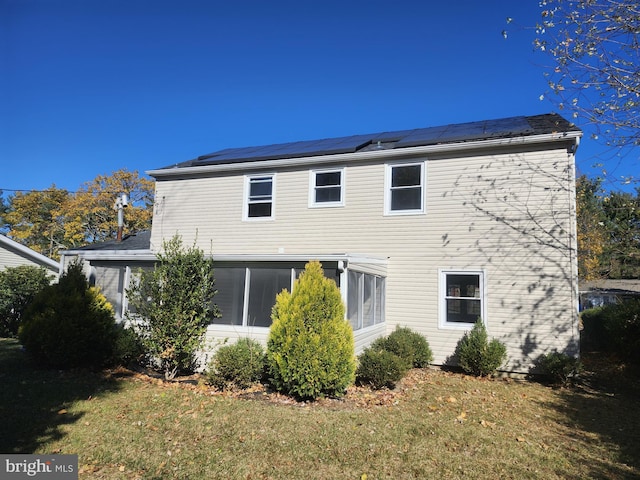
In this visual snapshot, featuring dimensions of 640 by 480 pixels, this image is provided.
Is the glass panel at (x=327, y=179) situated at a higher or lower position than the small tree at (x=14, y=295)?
higher

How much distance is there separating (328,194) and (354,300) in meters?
4.15

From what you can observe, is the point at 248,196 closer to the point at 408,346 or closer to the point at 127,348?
the point at 127,348

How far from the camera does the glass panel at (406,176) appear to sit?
1097 centimetres

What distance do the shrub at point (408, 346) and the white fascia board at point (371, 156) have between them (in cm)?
492

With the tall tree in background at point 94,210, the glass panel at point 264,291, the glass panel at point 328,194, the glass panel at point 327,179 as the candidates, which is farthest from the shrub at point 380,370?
the tall tree in background at point 94,210

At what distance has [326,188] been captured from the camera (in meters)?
11.8

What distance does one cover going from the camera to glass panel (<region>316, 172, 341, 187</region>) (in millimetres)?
11766

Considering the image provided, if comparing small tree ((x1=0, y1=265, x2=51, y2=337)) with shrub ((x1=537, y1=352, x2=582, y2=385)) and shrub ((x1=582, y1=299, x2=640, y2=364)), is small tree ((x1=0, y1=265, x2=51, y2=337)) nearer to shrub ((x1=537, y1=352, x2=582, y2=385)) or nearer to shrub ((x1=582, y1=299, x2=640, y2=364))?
shrub ((x1=537, y1=352, x2=582, y2=385))

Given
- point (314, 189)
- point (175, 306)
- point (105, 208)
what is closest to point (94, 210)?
point (105, 208)

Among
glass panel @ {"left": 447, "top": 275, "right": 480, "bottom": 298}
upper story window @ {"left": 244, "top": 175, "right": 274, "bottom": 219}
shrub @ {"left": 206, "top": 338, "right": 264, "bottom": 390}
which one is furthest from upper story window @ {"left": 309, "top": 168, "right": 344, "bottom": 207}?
shrub @ {"left": 206, "top": 338, "right": 264, "bottom": 390}

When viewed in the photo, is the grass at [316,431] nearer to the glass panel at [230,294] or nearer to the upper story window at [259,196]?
the glass panel at [230,294]

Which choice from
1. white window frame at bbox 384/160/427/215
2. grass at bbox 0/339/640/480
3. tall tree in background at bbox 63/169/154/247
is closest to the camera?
grass at bbox 0/339/640/480

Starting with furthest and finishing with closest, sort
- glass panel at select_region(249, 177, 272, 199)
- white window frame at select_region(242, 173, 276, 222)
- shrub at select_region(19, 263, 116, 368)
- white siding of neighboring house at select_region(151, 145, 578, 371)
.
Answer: glass panel at select_region(249, 177, 272, 199) → white window frame at select_region(242, 173, 276, 222) → white siding of neighboring house at select_region(151, 145, 578, 371) → shrub at select_region(19, 263, 116, 368)

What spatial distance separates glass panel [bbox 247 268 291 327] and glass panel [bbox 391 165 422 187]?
4410mm
